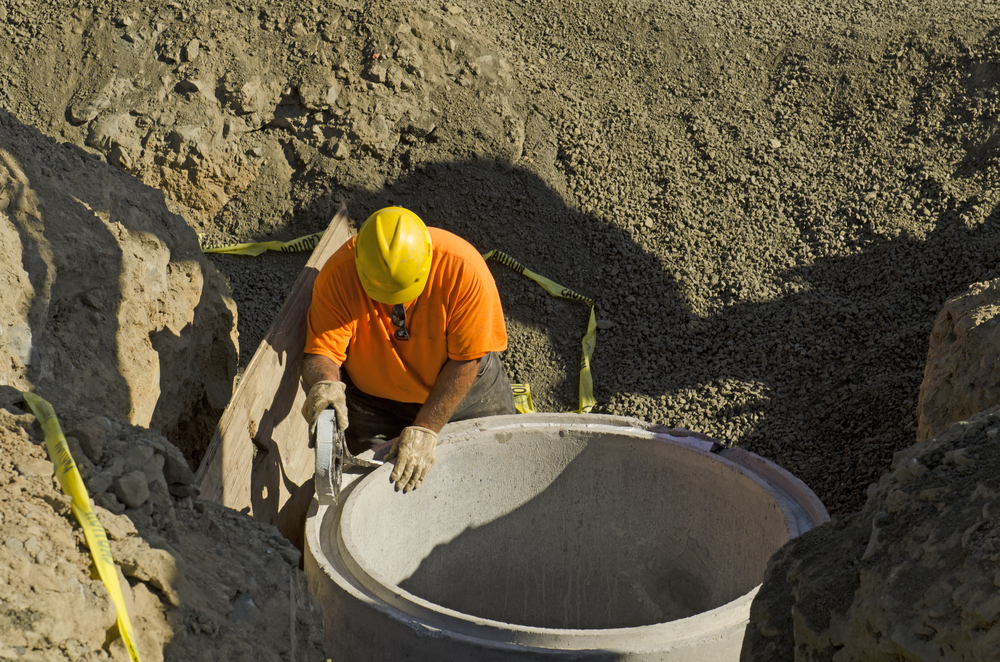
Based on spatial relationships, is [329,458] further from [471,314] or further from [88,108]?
[88,108]

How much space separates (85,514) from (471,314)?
2.13 metres

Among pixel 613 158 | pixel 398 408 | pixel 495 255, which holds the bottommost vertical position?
pixel 398 408

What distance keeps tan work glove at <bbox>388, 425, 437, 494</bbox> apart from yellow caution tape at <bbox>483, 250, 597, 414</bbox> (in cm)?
191

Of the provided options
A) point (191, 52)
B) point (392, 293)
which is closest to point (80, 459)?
point (392, 293)

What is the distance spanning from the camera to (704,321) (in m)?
5.53

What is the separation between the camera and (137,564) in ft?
4.96

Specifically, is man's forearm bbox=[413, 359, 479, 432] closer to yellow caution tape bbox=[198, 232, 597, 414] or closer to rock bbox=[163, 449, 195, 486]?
rock bbox=[163, 449, 195, 486]

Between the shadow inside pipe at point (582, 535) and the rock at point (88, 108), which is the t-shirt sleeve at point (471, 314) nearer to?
A: the shadow inside pipe at point (582, 535)

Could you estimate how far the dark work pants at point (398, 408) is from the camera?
4035mm

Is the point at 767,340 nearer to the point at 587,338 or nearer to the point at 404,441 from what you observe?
the point at 587,338

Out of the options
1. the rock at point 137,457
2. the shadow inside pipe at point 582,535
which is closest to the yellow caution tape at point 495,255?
the shadow inside pipe at point 582,535

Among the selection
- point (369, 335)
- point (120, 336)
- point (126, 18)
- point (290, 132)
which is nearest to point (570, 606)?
point (369, 335)

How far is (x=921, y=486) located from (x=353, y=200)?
5008mm

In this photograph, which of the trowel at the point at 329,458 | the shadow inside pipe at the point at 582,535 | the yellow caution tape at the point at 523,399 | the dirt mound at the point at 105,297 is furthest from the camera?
the yellow caution tape at the point at 523,399
